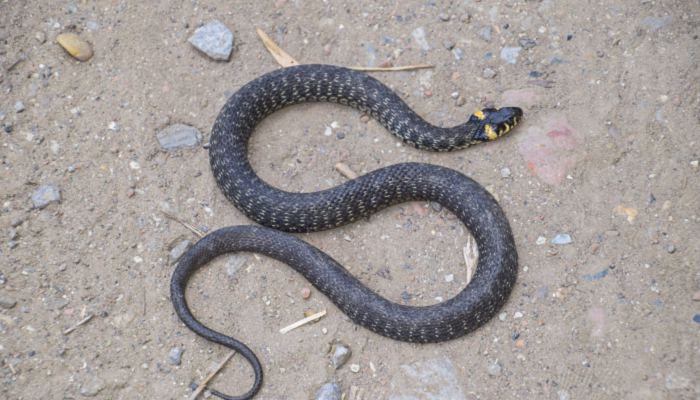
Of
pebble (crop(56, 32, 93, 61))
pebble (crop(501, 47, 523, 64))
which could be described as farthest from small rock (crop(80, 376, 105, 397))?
pebble (crop(501, 47, 523, 64))

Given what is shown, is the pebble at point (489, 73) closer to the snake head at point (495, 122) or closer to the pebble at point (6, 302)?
the snake head at point (495, 122)

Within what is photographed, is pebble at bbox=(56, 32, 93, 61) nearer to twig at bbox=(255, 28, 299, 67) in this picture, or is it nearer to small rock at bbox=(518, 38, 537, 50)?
twig at bbox=(255, 28, 299, 67)

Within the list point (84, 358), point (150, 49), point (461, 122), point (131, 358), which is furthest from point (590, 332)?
point (150, 49)

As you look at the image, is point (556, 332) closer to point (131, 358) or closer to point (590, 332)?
point (590, 332)

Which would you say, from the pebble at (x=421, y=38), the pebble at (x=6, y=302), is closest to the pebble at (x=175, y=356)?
the pebble at (x=6, y=302)

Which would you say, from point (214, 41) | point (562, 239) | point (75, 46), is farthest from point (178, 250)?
point (562, 239)

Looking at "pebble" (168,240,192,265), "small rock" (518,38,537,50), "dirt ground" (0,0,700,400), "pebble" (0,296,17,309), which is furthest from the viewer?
"small rock" (518,38,537,50)
